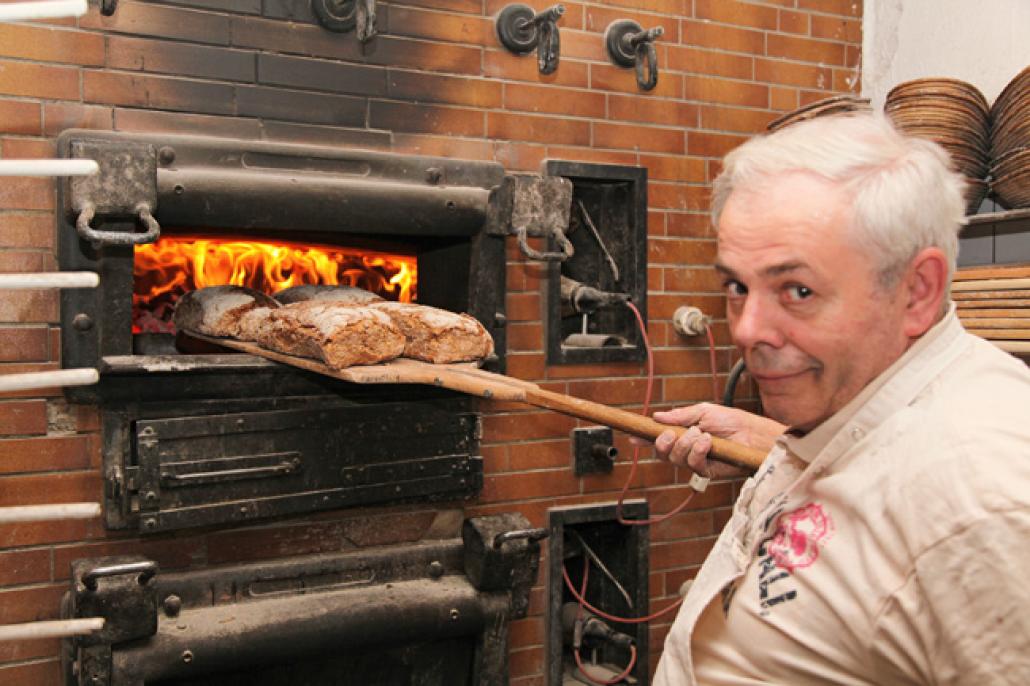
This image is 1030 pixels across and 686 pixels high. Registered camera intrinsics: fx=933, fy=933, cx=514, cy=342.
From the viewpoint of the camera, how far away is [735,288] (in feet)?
4.33

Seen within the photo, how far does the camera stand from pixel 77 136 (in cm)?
197

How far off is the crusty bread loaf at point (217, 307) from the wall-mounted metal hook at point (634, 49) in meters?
1.20

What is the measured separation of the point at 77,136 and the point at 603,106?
1.38 m

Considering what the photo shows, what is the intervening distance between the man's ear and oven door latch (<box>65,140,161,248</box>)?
4.70ft

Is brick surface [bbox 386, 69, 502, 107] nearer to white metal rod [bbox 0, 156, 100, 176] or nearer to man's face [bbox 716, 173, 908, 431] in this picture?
white metal rod [bbox 0, 156, 100, 176]

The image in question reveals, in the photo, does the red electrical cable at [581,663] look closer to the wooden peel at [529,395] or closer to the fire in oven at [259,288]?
the fire in oven at [259,288]

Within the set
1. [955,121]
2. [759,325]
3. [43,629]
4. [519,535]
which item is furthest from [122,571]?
[955,121]

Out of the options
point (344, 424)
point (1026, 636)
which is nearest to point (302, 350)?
point (344, 424)

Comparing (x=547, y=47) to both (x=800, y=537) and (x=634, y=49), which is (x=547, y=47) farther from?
(x=800, y=537)

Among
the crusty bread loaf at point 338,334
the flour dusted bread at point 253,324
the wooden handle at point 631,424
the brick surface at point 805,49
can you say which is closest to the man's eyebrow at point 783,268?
the wooden handle at point 631,424

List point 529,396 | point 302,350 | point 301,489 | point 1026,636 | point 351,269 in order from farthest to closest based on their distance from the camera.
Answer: point 351,269 < point 301,489 < point 302,350 < point 529,396 < point 1026,636

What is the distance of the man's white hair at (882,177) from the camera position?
1167 mm

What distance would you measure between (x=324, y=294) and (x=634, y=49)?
45.0 inches

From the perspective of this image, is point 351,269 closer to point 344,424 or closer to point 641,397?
point 344,424
